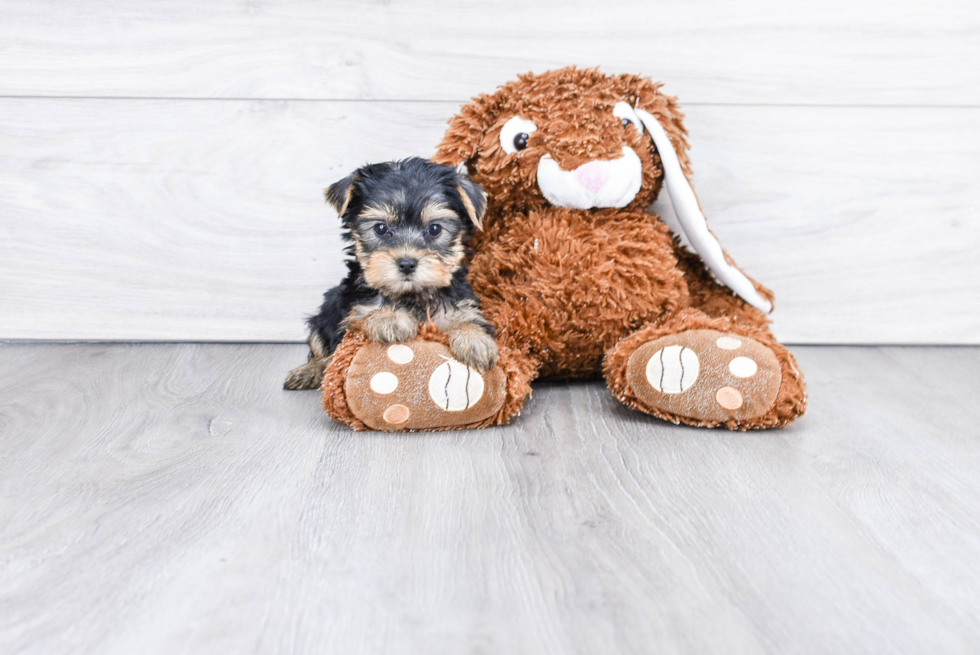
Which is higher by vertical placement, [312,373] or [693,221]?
[693,221]

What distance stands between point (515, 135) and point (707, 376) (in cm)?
79

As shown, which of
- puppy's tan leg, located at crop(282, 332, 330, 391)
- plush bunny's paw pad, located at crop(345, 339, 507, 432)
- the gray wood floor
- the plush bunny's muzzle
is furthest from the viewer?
puppy's tan leg, located at crop(282, 332, 330, 391)

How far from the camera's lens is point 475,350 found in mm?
1681

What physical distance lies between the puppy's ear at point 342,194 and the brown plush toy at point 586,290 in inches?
11.3

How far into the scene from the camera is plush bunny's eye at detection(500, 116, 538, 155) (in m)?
1.99

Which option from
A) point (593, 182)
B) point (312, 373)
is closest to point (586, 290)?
point (593, 182)

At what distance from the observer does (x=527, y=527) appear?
1266 millimetres

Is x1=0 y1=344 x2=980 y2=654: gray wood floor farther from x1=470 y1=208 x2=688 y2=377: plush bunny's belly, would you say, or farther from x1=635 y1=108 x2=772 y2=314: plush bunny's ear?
x1=635 y1=108 x2=772 y2=314: plush bunny's ear

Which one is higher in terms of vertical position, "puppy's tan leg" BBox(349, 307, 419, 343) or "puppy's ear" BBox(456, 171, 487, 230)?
"puppy's ear" BBox(456, 171, 487, 230)

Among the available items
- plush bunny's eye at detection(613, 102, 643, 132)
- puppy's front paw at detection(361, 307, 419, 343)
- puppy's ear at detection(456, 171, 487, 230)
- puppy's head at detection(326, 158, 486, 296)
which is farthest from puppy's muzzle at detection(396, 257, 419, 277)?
plush bunny's eye at detection(613, 102, 643, 132)

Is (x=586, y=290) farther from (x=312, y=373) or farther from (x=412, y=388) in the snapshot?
(x=312, y=373)

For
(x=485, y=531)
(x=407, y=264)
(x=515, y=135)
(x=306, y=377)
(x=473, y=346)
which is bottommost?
(x=306, y=377)

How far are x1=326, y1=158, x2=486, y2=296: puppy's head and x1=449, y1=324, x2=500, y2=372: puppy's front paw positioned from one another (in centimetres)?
14

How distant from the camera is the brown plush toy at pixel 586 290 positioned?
5.52 feet
